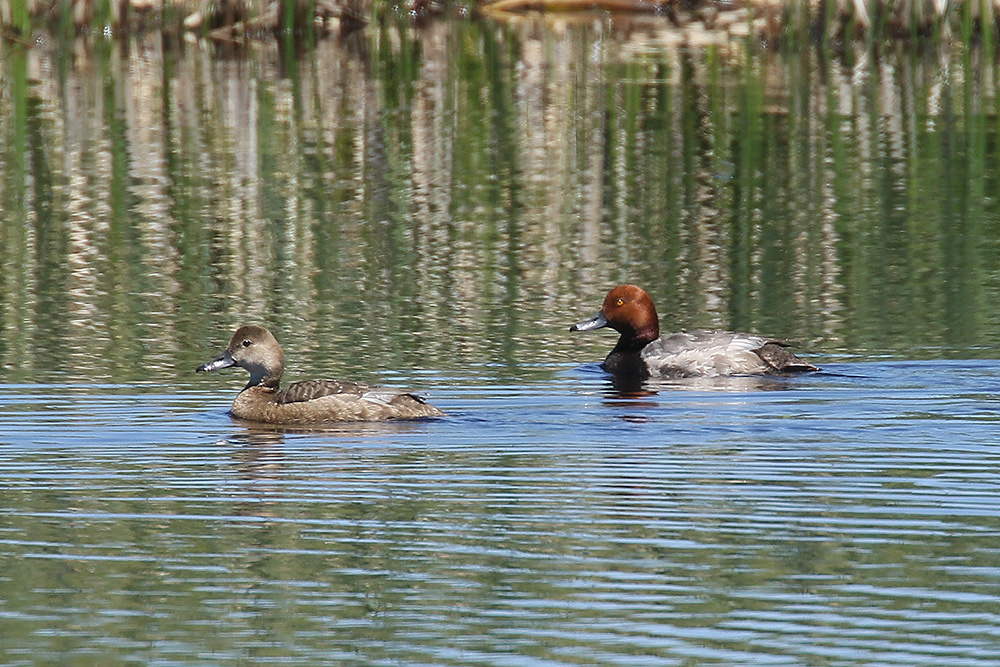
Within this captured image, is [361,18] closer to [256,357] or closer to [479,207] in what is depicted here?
[479,207]

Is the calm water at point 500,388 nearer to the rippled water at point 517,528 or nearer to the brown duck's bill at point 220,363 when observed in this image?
the rippled water at point 517,528

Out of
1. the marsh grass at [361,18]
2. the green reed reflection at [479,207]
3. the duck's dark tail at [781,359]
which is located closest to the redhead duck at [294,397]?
the green reed reflection at [479,207]

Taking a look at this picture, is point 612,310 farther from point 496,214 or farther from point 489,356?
point 496,214

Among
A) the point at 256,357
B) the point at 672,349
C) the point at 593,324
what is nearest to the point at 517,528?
the point at 256,357

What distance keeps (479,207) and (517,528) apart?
1128 cm

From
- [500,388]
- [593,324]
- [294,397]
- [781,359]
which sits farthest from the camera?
[593,324]

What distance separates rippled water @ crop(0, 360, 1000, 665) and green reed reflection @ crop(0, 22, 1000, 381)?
1524mm

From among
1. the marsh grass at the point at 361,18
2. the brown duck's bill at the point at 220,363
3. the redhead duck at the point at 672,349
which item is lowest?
the redhead duck at the point at 672,349

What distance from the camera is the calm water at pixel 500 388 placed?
22.4ft

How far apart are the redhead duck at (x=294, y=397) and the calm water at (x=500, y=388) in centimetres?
19

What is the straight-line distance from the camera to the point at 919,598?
6.88 m

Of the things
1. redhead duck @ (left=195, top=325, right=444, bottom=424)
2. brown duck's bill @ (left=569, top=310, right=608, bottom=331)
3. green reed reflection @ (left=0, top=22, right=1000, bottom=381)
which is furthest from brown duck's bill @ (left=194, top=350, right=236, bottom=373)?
brown duck's bill @ (left=569, top=310, right=608, bottom=331)

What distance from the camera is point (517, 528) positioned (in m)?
7.97

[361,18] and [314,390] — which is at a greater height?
[361,18]
